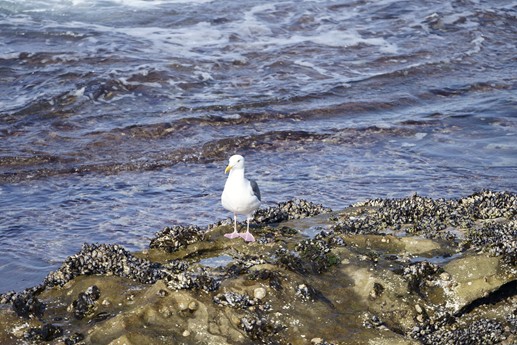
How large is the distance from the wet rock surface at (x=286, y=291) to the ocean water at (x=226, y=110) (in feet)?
8.39

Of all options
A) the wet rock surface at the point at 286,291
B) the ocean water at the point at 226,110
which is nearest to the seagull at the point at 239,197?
the wet rock surface at the point at 286,291

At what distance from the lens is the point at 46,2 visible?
2947cm

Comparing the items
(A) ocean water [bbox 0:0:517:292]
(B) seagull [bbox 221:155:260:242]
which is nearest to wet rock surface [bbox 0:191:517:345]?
(B) seagull [bbox 221:155:260:242]

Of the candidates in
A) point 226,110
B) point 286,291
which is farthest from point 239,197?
point 226,110

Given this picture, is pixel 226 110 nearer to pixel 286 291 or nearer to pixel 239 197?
pixel 239 197

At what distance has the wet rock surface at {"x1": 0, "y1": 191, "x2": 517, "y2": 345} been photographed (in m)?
6.37

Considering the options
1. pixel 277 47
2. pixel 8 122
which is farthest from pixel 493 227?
pixel 277 47

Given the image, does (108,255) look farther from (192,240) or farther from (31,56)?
(31,56)

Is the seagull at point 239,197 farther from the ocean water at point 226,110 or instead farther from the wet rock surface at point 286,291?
the ocean water at point 226,110

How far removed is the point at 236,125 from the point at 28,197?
18.1 ft

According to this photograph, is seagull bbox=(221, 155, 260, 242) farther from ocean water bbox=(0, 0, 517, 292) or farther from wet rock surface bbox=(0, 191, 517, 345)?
ocean water bbox=(0, 0, 517, 292)

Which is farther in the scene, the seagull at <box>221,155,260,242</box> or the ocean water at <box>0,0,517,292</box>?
the ocean water at <box>0,0,517,292</box>

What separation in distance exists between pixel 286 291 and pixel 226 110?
11.4 meters

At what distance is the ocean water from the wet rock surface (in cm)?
256
